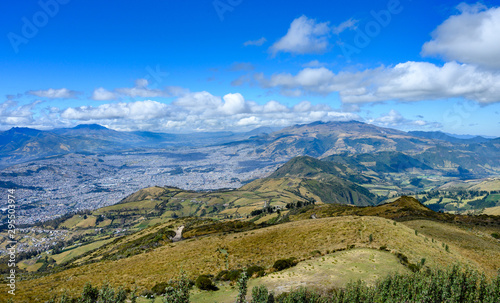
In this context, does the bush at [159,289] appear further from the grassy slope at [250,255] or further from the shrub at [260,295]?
the shrub at [260,295]

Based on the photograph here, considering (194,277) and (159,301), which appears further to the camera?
(194,277)

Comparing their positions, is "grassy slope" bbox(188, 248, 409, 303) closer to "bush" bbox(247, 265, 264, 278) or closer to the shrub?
"bush" bbox(247, 265, 264, 278)

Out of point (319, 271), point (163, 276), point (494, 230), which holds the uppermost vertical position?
point (319, 271)

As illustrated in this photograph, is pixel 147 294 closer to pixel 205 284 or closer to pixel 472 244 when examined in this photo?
pixel 205 284

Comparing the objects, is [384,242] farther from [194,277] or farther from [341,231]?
[194,277]

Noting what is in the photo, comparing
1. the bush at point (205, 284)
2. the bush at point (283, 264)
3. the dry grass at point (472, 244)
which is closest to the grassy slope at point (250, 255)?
the dry grass at point (472, 244)

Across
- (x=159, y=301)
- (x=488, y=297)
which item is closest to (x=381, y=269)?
(x=488, y=297)

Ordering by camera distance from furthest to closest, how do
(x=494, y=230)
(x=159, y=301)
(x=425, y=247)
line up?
(x=494, y=230) → (x=425, y=247) → (x=159, y=301)

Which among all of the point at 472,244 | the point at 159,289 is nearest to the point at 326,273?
the point at 159,289

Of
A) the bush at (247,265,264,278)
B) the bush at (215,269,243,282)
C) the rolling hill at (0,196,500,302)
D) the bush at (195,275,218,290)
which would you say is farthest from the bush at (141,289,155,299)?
the bush at (247,265,264,278)
